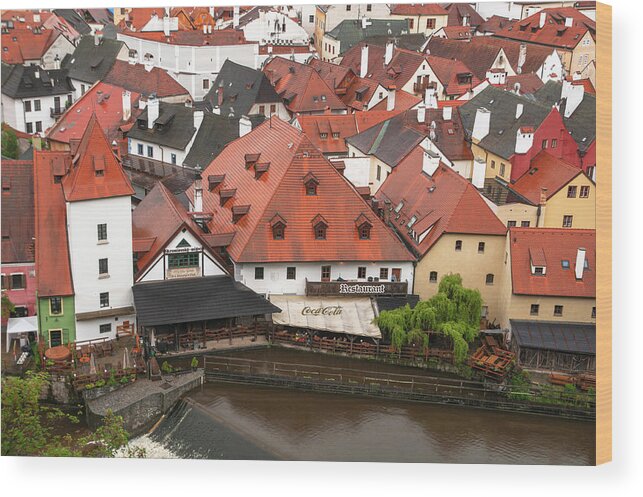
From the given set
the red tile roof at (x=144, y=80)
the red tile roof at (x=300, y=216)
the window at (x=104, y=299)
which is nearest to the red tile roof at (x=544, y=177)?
the red tile roof at (x=300, y=216)

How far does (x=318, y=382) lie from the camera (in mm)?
31094

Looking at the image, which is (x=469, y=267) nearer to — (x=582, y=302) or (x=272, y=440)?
(x=582, y=302)

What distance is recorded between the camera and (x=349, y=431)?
28547mm

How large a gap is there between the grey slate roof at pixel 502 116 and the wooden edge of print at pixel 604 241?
13.2 m

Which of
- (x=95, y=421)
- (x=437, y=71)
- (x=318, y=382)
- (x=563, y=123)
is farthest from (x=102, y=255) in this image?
(x=437, y=71)

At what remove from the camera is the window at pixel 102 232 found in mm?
31469

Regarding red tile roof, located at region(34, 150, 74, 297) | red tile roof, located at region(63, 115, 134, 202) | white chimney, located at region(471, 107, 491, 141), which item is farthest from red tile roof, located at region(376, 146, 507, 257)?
red tile roof, located at region(34, 150, 74, 297)

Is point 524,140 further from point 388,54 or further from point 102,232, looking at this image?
point 388,54

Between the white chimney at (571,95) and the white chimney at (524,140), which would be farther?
the white chimney at (571,95)

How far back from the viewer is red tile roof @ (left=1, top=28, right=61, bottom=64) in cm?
5306

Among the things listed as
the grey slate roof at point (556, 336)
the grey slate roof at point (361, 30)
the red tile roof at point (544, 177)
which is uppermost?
the grey slate roof at point (361, 30)

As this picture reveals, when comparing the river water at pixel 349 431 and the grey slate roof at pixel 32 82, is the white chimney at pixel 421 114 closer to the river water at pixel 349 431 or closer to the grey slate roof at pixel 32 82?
the grey slate roof at pixel 32 82

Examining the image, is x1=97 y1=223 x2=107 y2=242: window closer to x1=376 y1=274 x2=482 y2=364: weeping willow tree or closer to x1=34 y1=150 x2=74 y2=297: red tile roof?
x1=34 y1=150 x2=74 y2=297: red tile roof

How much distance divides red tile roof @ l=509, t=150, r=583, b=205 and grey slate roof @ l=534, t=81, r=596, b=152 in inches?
43.2
